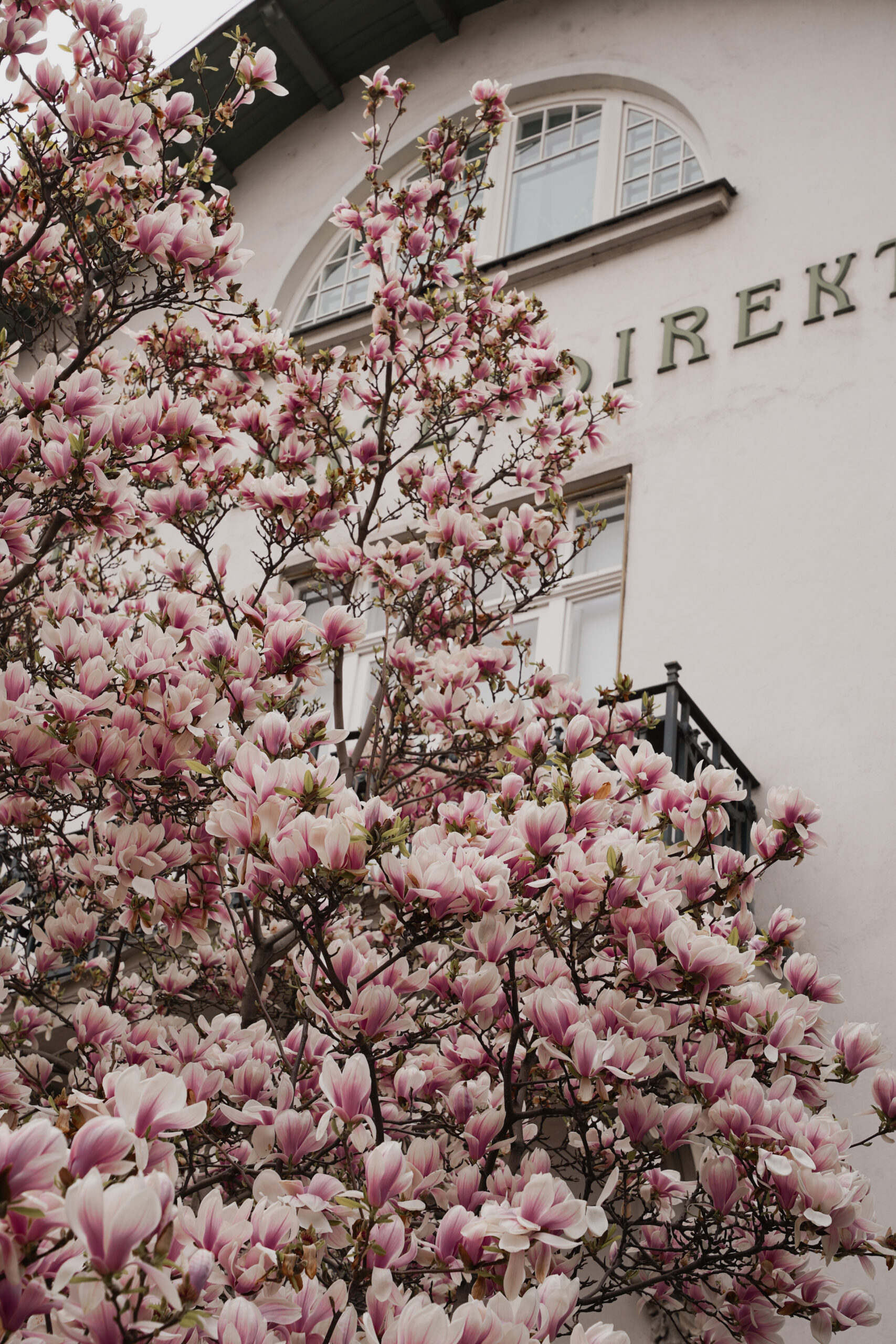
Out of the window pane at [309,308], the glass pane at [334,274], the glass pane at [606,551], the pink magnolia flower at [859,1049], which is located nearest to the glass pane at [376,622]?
the glass pane at [606,551]

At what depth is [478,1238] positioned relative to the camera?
173 cm

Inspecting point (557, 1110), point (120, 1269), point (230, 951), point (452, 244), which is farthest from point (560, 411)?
point (120, 1269)

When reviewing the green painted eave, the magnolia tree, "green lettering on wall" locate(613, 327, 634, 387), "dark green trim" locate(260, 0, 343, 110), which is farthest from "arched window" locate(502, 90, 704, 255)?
the magnolia tree

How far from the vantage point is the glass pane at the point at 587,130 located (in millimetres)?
8273

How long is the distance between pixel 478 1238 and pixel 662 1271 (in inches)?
33.9

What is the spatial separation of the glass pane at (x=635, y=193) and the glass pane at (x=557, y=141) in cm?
86

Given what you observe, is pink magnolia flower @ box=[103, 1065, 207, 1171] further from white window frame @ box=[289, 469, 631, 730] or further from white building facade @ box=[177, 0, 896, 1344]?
white window frame @ box=[289, 469, 631, 730]

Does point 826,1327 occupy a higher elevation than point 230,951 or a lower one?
lower

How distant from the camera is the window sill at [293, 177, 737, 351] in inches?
270

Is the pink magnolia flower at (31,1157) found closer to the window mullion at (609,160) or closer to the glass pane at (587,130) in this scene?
the window mullion at (609,160)

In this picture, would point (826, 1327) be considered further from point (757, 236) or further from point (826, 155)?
point (826, 155)

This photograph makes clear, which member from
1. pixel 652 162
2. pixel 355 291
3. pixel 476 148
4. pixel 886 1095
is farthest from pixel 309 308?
pixel 886 1095

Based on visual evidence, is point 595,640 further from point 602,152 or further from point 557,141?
point 557,141

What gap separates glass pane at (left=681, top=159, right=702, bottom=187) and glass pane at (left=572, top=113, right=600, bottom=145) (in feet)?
3.15
